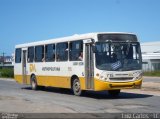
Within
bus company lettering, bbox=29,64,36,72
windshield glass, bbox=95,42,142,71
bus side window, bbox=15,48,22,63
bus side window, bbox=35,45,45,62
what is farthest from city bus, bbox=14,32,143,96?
Result: bus side window, bbox=15,48,22,63

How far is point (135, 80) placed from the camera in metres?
19.9

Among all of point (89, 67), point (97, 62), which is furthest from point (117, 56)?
point (89, 67)

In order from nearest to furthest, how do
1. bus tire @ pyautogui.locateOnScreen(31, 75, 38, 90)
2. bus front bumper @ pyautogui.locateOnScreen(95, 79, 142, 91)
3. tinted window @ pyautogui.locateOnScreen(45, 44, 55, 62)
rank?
bus front bumper @ pyautogui.locateOnScreen(95, 79, 142, 91)
tinted window @ pyautogui.locateOnScreen(45, 44, 55, 62)
bus tire @ pyautogui.locateOnScreen(31, 75, 38, 90)

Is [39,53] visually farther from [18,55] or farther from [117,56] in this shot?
[117,56]

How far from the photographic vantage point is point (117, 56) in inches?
771

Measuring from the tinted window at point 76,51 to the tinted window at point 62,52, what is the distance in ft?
1.93

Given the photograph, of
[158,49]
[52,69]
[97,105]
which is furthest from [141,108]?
[158,49]

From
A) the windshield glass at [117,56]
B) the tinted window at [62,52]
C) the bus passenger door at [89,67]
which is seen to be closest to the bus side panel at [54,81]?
the tinted window at [62,52]

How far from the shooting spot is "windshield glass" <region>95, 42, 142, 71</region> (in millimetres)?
19422

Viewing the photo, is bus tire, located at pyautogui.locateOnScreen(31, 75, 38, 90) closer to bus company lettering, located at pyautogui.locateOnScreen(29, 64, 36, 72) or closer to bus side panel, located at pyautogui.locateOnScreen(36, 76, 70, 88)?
bus company lettering, located at pyautogui.locateOnScreen(29, 64, 36, 72)

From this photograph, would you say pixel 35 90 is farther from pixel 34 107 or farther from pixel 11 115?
pixel 11 115

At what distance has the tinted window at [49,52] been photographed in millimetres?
24109

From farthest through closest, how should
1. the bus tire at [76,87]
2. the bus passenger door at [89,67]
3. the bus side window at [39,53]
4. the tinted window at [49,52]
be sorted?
the bus side window at [39,53], the tinted window at [49,52], the bus tire at [76,87], the bus passenger door at [89,67]

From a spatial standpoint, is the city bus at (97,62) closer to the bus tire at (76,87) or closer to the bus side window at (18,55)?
the bus tire at (76,87)
